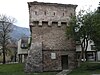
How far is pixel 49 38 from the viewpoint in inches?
1242

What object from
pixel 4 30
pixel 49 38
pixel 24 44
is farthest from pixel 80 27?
pixel 24 44

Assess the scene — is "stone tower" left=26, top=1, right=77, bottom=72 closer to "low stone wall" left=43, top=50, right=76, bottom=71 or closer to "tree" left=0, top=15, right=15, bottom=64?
"low stone wall" left=43, top=50, right=76, bottom=71

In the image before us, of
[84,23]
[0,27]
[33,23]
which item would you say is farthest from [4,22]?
[84,23]

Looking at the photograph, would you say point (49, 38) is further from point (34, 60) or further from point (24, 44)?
point (24, 44)

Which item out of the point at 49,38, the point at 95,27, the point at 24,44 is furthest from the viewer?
the point at 24,44

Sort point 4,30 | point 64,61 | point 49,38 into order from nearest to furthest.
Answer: point 49,38 < point 64,61 < point 4,30

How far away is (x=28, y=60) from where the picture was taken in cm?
3067

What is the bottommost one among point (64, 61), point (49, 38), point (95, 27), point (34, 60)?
point (64, 61)

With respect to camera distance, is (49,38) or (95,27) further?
(49,38)

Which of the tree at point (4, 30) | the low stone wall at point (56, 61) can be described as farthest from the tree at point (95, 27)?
the tree at point (4, 30)

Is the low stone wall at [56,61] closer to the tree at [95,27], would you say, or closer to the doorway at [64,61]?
the doorway at [64,61]

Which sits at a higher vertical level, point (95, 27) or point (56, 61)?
point (95, 27)

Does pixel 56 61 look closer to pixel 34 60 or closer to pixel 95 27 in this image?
pixel 34 60

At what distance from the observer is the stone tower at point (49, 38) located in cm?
3081
